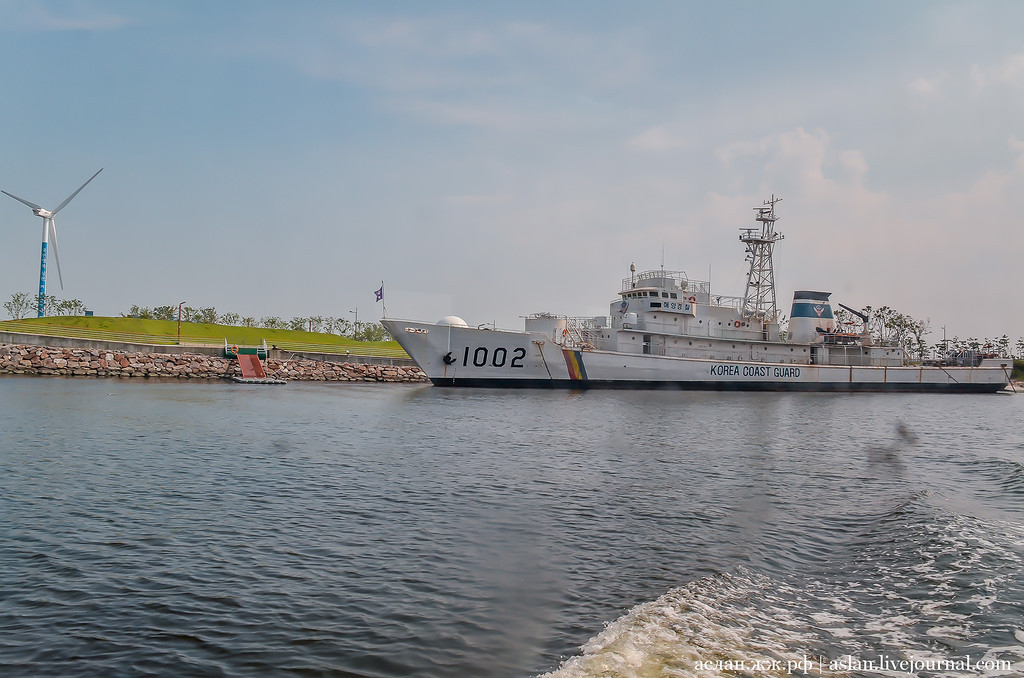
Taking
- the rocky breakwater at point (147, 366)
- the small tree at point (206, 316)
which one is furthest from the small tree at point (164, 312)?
the rocky breakwater at point (147, 366)

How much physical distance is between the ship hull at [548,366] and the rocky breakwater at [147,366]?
37.8 ft

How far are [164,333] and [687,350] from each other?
52.9 metres

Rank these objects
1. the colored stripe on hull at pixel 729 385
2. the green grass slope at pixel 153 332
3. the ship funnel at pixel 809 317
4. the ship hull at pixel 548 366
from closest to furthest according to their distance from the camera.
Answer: the ship hull at pixel 548 366 < the colored stripe on hull at pixel 729 385 < the green grass slope at pixel 153 332 < the ship funnel at pixel 809 317

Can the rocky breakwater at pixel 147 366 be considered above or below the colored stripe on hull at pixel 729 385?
above

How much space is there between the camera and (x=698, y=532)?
9930 mm

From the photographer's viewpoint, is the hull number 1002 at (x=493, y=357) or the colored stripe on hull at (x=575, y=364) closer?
the hull number 1002 at (x=493, y=357)

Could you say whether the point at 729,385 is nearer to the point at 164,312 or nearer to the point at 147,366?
the point at 147,366

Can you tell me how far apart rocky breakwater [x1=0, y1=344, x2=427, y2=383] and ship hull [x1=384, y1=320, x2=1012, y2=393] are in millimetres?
11524

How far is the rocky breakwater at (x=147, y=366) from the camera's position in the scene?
140 feet

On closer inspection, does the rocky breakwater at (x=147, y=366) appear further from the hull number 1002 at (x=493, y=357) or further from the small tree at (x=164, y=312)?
the small tree at (x=164, y=312)

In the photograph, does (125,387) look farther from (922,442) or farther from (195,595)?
(922,442)

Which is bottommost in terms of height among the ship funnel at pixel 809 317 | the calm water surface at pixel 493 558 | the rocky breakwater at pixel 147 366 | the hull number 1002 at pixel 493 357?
the calm water surface at pixel 493 558

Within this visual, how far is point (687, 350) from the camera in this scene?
50656 millimetres

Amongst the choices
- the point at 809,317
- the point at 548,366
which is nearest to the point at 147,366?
the point at 548,366
